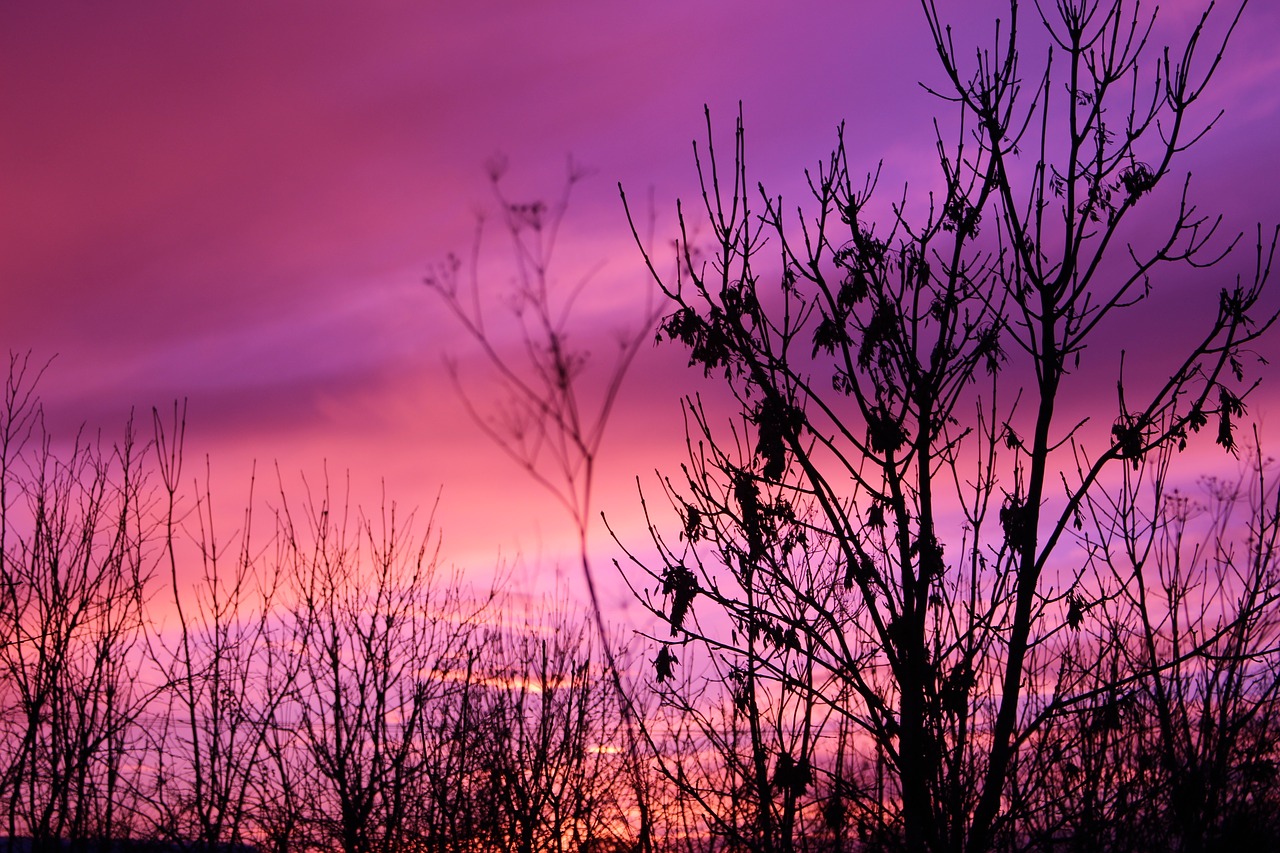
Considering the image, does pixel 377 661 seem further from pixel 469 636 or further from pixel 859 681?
pixel 859 681

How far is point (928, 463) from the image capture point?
7438mm

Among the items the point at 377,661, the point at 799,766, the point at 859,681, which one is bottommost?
the point at 799,766

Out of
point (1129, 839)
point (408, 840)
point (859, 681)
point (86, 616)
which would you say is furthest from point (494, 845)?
point (859, 681)

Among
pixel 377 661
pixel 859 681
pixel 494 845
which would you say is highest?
pixel 377 661

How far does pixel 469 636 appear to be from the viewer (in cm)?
2028

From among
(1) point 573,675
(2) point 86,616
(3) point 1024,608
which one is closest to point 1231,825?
(3) point 1024,608

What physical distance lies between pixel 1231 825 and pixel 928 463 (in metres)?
4.70

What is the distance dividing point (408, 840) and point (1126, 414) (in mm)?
16519

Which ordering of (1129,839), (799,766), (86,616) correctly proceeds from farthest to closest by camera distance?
(86,616) → (1129,839) → (799,766)

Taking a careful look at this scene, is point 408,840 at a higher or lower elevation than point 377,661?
lower

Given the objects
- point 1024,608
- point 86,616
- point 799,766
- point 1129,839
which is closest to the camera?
point 1024,608

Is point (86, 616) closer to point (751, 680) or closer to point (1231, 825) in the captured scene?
point (751, 680)

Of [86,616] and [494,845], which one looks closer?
[86,616]

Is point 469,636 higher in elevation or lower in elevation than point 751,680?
higher
